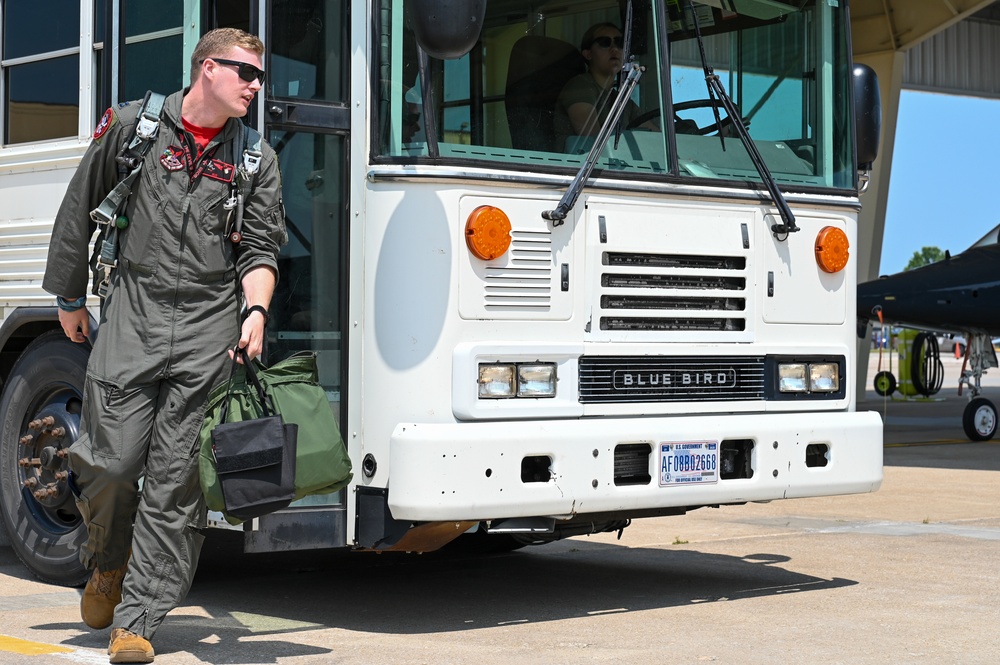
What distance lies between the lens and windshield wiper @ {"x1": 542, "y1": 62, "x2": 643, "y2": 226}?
603 centimetres

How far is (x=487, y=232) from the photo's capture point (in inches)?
232

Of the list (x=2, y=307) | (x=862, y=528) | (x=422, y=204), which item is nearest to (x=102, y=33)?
(x=2, y=307)

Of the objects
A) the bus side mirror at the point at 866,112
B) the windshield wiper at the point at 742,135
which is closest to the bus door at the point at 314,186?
the windshield wiper at the point at 742,135

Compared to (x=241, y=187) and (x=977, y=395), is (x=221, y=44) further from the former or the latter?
(x=977, y=395)

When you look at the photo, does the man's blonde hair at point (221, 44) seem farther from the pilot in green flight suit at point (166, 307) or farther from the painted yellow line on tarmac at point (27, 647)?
the painted yellow line on tarmac at point (27, 647)

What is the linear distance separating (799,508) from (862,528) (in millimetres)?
1259

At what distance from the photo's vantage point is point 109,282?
546cm

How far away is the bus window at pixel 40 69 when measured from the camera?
23.1ft

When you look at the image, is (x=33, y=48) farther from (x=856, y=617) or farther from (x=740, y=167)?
(x=856, y=617)

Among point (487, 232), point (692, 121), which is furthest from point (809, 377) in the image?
point (487, 232)

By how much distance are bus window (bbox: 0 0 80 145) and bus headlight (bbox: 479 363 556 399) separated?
2401 millimetres

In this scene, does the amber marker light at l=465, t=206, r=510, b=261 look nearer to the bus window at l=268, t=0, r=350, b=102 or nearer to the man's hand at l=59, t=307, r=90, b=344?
the bus window at l=268, t=0, r=350, b=102

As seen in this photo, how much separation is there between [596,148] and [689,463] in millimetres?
1322

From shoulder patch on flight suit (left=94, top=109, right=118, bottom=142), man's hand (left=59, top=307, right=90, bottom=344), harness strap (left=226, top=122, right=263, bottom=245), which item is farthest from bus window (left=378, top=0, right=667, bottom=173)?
man's hand (left=59, top=307, right=90, bottom=344)
